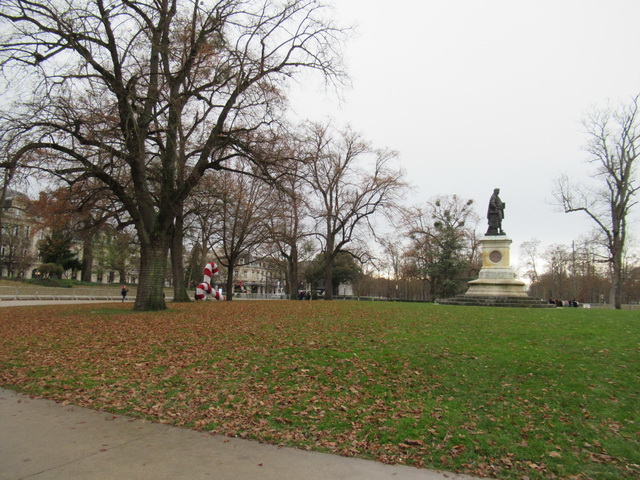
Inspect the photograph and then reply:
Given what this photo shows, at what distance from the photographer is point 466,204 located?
54.9 m

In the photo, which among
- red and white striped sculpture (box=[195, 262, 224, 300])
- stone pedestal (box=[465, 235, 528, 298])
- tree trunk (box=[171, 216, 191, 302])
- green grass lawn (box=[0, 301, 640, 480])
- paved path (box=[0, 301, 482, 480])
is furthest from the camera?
red and white striped sculpture (box=[195, 262, 224, 300])

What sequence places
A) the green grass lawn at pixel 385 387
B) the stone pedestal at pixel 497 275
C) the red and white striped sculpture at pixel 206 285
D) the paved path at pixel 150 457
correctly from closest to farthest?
the paved path at pixel 150 457 → the green grass lawn at pixel 385 387 → the stone pedestal at pixel 497 275 → the red and white striped sculpture at pixel 206 285

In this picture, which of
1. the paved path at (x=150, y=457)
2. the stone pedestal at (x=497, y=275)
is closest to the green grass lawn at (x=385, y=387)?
the paved path at (x=150, y=457)

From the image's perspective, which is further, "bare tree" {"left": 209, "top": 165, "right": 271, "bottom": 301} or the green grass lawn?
"bare tree" {"left": 209, "top": 165, "right": 271, "bottom": 301}

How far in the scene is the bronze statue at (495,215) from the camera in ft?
102

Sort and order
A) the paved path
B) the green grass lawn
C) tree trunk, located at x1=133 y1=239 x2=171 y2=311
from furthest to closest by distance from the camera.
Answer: tree trunk, located at x1=133 y1=239 x2=171 y2=311 < the green grass lawn < the paved path

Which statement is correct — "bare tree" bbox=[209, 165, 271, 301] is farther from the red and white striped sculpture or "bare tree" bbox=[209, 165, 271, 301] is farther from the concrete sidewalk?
the concrete sidewalk

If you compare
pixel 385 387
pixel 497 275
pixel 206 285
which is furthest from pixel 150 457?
pixel 206 285

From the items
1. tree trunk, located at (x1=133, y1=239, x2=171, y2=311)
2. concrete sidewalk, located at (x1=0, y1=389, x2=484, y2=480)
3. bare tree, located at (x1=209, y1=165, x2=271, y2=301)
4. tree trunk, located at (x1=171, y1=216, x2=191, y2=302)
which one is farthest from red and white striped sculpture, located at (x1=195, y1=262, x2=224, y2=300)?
concrete sidewalk, located at (x1=0, y1=389, x2=484, y2=480)

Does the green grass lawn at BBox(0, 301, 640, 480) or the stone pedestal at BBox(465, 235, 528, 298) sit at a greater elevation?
the stone pedestal at BBox(465, 235, 528, 298)

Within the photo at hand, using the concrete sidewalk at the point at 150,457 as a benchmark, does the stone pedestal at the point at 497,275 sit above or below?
above

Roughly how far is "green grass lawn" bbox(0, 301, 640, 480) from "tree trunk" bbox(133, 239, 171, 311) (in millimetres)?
5753

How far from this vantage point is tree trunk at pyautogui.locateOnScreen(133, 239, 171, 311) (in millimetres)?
17875

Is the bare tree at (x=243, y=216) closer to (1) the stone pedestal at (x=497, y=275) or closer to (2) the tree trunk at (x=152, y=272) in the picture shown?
(2) the tree trunk at (x=152, y=272)
